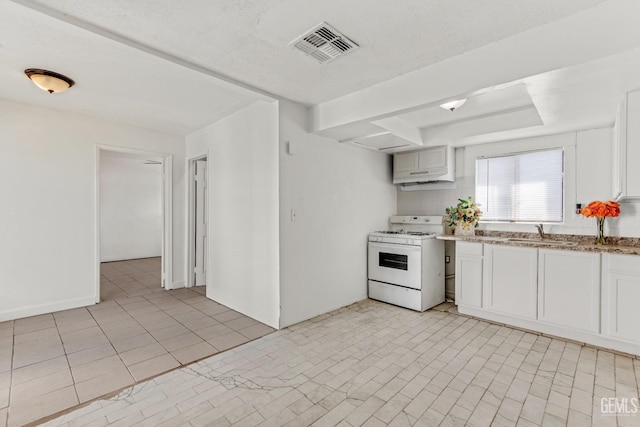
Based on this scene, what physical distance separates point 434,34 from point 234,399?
2.82 m

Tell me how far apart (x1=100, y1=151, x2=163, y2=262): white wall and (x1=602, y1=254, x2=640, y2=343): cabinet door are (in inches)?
309

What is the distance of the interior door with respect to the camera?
492cm

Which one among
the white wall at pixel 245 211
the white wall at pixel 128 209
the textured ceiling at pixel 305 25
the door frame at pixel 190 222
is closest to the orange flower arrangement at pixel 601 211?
the textured ceiling at pixel 305 25

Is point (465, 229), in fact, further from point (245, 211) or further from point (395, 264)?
point (245, 211)

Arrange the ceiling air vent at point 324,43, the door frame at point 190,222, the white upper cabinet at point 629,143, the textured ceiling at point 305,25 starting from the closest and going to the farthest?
1. the textured ceiling at point 305,25
2. the ceiling air vent at point 324,43
3. the white upper cabinet at point 629,143
4. the door frame at point 190,222

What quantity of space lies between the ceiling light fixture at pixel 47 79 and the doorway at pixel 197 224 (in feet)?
7.02

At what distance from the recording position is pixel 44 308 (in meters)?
3.64

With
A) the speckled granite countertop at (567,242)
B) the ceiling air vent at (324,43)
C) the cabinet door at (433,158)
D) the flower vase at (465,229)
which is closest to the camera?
the ceiling air vent at (324,43)

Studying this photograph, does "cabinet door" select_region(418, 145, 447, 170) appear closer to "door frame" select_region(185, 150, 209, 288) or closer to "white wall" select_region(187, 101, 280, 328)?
"white wall" select_region(187, 101, 280, 328)

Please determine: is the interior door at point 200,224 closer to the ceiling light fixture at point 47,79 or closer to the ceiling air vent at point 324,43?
the ceiling light fixture at point 47,79

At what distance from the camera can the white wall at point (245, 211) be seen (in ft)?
10.6

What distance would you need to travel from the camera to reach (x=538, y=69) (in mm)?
1960

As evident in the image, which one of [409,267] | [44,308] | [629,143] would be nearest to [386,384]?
[409,267]

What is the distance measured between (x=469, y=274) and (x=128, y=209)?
26.3ft
